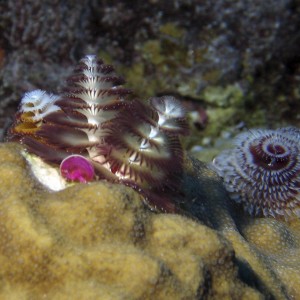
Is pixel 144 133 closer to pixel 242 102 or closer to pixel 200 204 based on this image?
pixel 200 204

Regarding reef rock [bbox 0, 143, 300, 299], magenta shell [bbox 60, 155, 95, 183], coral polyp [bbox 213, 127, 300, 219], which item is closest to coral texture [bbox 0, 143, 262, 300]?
reef rock [bbox 0, 143, 300, 299]

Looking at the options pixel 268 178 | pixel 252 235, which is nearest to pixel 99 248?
pixel 252 235

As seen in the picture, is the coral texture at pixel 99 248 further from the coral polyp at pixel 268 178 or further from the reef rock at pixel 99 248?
the coral polyp at pixel 268 178

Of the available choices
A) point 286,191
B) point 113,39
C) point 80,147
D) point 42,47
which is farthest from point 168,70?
point 80,147

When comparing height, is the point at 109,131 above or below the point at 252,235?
above

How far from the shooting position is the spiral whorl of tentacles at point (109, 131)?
69.6 inches

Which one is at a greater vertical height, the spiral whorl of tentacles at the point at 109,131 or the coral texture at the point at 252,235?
the spiral whorl of tentacles at the point at 109,131

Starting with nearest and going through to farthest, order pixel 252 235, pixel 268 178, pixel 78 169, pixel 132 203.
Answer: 1. pixel 132 203
2. pixel 78 169
3. pixel 252 235
4. pixel 268 178

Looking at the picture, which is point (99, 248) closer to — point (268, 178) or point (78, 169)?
point (78, 169)

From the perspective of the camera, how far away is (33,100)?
2.18m

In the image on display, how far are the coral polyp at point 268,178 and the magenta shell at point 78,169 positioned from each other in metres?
1.40

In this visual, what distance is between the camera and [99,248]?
1.57 meters

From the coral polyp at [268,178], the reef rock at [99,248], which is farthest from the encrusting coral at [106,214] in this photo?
the coral polyp at [268,178]

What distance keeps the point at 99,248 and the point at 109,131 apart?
1.76 ft
